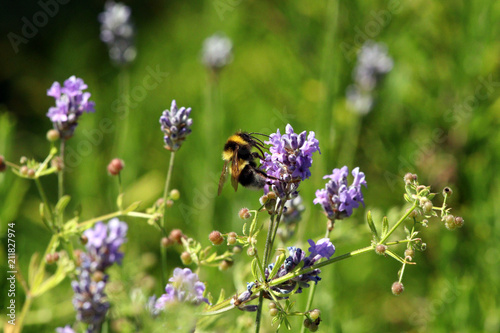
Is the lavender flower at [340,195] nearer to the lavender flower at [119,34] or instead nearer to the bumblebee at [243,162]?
the bumblebee at [243,162]

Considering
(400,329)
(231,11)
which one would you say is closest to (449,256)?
(400,329)

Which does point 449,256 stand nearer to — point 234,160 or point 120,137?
point 234,160

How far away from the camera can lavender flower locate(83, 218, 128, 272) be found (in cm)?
65

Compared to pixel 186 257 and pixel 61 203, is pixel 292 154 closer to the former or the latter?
pixel 186 257

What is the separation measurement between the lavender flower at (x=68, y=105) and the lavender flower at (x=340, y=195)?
Answer: 0.34 metres

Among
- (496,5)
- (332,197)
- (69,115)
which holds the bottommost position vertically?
(332,197)

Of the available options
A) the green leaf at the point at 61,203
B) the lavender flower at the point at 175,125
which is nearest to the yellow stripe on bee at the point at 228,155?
the lavender flower at the point at 175,125

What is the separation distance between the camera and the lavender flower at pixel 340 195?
629mm

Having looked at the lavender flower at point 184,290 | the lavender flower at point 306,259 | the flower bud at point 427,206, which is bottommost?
the lavender flower at point 184,290

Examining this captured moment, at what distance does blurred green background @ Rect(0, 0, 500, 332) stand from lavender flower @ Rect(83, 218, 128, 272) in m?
0.28

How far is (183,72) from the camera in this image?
221 centimetres

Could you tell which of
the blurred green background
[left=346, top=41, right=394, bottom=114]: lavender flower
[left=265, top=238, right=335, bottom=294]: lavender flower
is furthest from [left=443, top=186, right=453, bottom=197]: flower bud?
[left=346, top=41, right=394, bottom=114]: lavender flower

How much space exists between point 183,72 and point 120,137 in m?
0.87

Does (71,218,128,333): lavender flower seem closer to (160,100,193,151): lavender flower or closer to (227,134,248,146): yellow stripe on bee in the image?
(160,100,193,151): lavender flower
